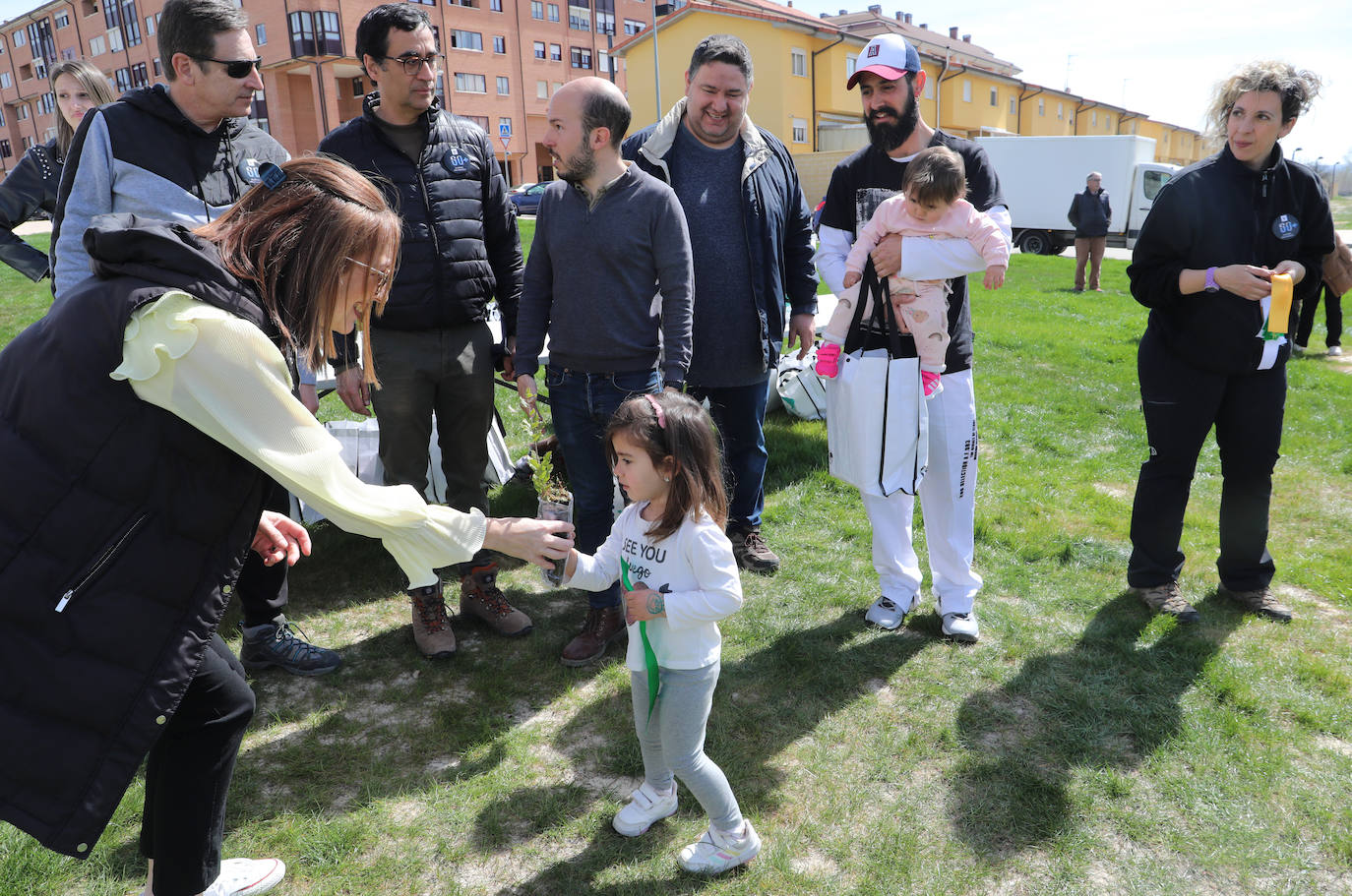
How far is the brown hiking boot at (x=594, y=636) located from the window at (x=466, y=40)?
52.3m

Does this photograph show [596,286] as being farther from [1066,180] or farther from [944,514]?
[1066,180]

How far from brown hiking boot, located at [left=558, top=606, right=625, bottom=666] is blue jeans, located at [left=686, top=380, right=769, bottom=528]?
3.04 feet

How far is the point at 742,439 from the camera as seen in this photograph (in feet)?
14.3

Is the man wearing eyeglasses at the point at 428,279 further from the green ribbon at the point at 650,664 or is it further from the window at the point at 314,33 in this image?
the window at the point at 314,33

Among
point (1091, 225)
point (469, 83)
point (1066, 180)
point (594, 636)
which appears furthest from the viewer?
point (469, 83)

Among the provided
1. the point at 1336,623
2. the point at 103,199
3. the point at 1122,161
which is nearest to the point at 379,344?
the point at 103,199

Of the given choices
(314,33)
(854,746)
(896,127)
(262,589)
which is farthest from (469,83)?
(854,746)

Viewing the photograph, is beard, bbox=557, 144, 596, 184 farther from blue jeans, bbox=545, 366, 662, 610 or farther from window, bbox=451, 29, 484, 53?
window, bbox=451, 29, 484, 53

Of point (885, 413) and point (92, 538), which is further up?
point (92, 538)

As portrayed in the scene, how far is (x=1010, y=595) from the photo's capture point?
13.5 feet

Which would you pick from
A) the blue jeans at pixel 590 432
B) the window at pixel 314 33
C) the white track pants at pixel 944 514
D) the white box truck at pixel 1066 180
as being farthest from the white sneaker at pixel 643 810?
the window at pixel 314 33

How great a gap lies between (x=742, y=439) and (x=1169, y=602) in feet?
6.80

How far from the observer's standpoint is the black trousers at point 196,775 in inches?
75.8

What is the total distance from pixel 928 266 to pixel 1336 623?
2.49 metres
